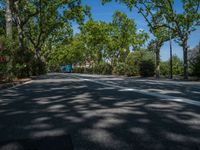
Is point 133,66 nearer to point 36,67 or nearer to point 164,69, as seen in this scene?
point 164,69

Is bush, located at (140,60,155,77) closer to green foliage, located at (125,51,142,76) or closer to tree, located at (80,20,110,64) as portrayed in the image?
green foliage, located at (125,51,142,76)

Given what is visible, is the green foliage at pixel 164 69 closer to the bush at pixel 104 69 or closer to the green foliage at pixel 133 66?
the green foliage at pixel 133 66

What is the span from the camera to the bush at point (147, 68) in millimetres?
39781

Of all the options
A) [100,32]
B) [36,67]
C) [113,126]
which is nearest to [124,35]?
[100,32]

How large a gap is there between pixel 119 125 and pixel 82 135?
32.5 inches

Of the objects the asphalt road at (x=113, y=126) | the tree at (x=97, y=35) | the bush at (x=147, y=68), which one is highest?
the tree at (x=97, y=35)

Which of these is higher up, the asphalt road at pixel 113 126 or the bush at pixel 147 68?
the bush at pixel 147 68

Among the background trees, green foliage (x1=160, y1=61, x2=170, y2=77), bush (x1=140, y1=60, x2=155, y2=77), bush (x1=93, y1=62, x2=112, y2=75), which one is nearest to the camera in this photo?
the background trees

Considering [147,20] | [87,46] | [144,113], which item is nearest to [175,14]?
[147,20]

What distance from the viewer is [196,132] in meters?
4.57

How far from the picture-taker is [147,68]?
39812mm

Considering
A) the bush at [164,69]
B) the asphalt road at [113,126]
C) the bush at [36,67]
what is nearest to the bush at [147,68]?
the bush at [164,69]

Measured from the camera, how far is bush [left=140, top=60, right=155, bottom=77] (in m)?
39.8

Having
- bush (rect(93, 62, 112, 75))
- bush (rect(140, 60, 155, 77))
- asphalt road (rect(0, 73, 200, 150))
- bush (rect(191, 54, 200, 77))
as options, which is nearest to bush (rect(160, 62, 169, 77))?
bush (rect(140, 60, 155, 77))
